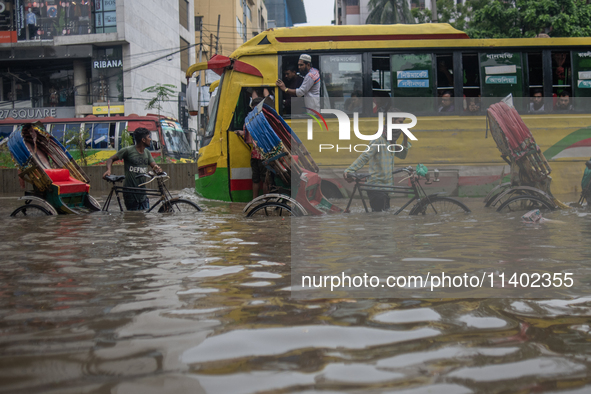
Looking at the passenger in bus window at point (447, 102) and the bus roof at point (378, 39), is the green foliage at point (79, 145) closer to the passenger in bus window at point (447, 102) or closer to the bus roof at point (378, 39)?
the bus roof at point (378, 39)

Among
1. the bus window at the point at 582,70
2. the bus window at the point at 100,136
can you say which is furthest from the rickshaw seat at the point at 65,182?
the bus window at the point at 100,136

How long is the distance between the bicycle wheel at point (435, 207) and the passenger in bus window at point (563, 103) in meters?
3.84

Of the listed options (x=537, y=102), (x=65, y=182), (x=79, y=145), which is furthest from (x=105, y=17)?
(x=537, y=102)

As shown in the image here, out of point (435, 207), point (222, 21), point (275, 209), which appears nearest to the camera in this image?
point (275, 209)

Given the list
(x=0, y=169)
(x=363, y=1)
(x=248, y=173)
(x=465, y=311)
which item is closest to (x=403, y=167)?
(x=248, y=173)

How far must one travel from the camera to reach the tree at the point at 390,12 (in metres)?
31.8

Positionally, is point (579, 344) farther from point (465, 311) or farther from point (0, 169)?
point (0, 169)

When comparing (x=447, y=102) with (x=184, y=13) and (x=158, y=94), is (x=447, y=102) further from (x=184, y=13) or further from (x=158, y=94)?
(x=184, y=13)

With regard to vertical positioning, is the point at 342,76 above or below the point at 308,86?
above

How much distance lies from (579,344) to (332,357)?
1110 millimetres

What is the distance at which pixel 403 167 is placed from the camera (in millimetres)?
8945

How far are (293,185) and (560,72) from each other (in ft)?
19.8

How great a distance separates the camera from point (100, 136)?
22.9m

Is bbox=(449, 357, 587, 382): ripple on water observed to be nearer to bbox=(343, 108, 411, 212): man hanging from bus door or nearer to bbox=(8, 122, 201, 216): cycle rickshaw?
bbox=(343, 108, 411, 212): man hanging from bus door
